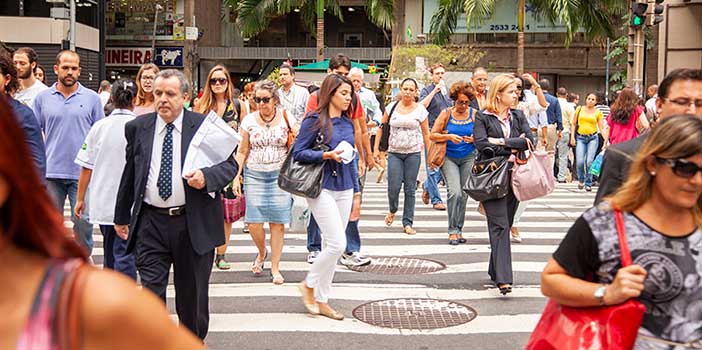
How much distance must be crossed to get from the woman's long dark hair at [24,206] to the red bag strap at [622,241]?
80.3 inches

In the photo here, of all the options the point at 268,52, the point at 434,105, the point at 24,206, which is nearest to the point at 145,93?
the point at 24,206

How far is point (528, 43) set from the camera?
42000 mm

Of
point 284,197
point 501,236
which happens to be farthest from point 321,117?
point 501,236

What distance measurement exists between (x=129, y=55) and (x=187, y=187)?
143 ft

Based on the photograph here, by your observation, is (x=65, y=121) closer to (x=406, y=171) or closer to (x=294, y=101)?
(x=294, y=101)

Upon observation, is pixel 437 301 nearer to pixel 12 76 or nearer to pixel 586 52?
pixel 12 76

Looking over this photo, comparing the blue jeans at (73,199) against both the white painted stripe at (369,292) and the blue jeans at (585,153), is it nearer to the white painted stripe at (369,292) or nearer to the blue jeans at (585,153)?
the white painted stripe at (369,292)

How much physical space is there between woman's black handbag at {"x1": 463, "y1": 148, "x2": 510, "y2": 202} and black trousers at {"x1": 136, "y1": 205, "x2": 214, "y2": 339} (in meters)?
3.28

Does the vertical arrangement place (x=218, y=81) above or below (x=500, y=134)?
above

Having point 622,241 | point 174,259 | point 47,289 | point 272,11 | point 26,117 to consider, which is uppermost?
point 272,11

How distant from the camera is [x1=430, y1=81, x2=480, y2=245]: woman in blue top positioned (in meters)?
10.2

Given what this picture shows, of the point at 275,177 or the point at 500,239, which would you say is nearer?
the point at 500,239

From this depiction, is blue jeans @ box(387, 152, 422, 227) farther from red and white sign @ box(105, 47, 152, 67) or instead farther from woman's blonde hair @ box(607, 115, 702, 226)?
red and white sign @ box(105, 47, 152, 67)

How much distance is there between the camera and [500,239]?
7.59 meters
